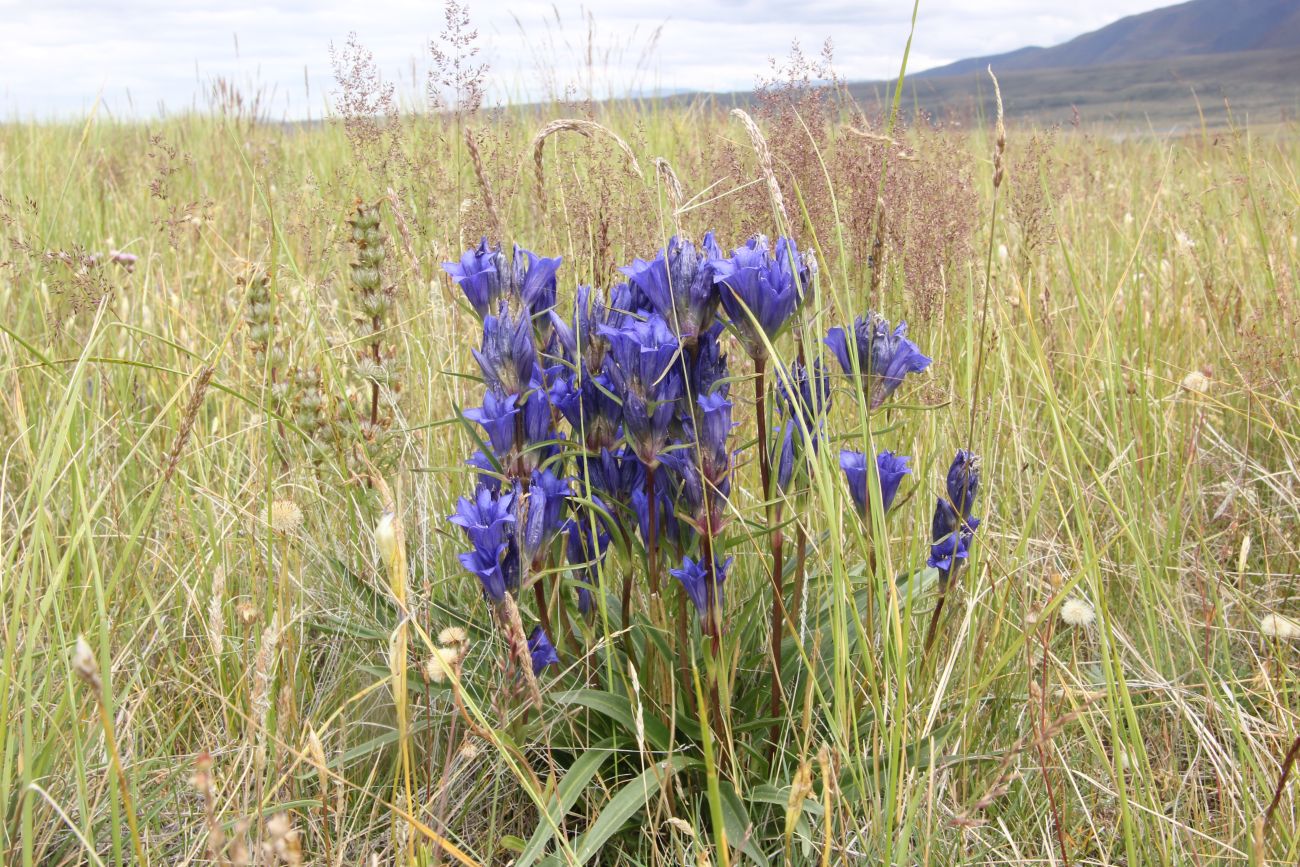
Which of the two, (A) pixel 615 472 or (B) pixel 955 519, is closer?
(A) pixel 615 472

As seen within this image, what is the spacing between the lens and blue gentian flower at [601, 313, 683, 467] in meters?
1.41

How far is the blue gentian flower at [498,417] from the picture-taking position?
1546 mm

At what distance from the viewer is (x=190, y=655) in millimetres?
1977

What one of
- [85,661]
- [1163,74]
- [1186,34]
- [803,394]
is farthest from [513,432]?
[1186,34]

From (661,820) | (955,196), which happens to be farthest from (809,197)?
(661,820)

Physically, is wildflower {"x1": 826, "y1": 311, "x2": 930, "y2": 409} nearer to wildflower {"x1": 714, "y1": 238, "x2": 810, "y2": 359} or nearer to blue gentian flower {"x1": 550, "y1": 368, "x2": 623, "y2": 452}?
wildflower {"x1": 714, "y1": 238, "x2": 810, "y2": 359}

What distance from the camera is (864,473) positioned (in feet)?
5.36

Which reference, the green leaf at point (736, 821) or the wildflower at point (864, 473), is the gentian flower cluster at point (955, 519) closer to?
the wildflower at point (864, 473)

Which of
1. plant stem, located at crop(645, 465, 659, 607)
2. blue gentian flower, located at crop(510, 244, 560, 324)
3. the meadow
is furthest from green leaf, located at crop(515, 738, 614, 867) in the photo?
blue gentian flower, located at crop(510, 244, 560, 324)

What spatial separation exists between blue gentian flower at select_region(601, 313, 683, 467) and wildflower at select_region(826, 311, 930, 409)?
0.35 metres

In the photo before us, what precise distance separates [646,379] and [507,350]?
262 mm

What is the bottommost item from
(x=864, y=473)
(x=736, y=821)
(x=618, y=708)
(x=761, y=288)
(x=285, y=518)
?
(x=736, y=821)

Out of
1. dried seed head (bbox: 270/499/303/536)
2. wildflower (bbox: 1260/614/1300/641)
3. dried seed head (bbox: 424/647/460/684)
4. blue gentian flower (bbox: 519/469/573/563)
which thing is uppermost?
blue gentian flower (bbox: 519/469/573/563)

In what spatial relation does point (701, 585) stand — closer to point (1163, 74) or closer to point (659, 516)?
point (659, 516)
